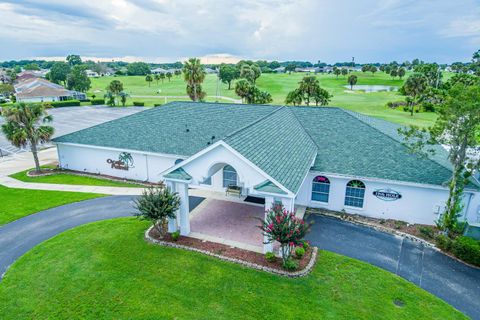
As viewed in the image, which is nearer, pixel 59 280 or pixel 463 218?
pixel 59 280

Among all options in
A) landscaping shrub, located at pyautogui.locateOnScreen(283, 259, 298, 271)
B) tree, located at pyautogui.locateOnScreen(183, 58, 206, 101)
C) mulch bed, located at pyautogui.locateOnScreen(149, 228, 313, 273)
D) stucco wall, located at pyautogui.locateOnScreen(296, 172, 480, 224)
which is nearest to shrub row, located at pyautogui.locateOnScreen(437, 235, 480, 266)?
stucco wall, located at pyautogui.locateOnScreen(296, 172, 480, 224)

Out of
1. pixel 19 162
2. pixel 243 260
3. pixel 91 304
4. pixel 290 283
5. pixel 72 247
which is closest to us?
pixel 91 304

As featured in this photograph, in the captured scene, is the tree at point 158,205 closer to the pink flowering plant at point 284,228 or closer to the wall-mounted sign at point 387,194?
the pink flowering plant at point 284,228

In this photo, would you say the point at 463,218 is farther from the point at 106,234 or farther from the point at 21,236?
the point at 21,236

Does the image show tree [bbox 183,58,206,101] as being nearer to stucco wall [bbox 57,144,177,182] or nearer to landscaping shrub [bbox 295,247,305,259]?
stucco wall [bbox 57,144,177,182]

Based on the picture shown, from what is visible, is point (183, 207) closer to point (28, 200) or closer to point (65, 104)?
point (28, 200)

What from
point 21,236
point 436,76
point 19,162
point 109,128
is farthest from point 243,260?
point 436,76

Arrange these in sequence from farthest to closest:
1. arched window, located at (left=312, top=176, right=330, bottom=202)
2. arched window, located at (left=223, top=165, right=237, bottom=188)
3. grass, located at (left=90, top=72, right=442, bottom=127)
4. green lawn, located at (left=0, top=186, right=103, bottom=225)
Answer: grass, located at (left=90, top=72, right=442, bottom=127)
arched window, located at (left=223, top=165, right=237, bottom=188)
arched window, located at (left=312, top=176, right=330, bottom=202)
green lawn, located at (left=0, top=186, right=103, bottom=225)
